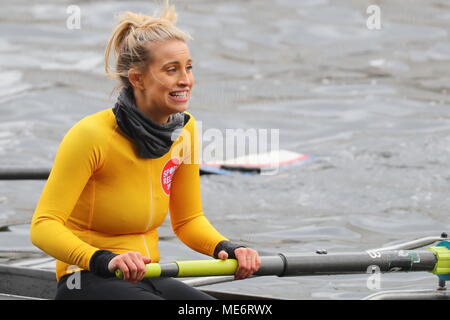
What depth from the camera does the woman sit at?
3.15 m

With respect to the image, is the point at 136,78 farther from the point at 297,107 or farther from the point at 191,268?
the point at 297,107

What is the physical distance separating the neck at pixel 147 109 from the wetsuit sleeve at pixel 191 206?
0.67 feet

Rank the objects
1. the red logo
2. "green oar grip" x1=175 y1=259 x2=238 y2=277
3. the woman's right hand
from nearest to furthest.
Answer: the woman's right hand, "green oar grip" x1=175 y1=259 x2=238 y2=277, the red logo

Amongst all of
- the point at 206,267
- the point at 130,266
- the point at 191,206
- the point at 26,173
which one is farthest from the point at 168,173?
the point at 26,173

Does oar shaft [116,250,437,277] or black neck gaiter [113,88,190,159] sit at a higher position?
black neck gaiter [113,88,190,159]

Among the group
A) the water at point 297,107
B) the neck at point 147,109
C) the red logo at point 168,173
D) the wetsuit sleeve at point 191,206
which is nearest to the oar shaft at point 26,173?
the water at point 297,107

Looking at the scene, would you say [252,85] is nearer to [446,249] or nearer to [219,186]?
[219,186]

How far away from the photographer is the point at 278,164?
27.1 ft

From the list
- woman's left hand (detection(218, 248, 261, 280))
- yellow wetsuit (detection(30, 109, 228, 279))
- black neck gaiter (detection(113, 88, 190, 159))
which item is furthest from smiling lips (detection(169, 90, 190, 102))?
woman's left hand (detection(218, 248, 261, 280))

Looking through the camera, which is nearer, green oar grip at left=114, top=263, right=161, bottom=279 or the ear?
green oar grip at left=114, top=263, right=161, bottom=279

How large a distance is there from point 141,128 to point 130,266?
555 mm

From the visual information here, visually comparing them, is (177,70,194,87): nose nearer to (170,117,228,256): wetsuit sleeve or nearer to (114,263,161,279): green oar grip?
(170,117,228,256): wetsuit sleeve

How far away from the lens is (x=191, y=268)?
3.17 m

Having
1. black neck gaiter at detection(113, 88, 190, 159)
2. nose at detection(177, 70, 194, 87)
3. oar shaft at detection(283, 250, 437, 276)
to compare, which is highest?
nose at detection(177, 70, 194, 87)
